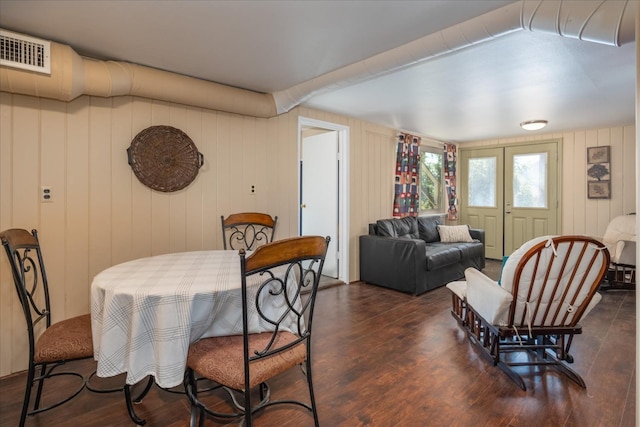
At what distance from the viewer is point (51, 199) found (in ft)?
7.57

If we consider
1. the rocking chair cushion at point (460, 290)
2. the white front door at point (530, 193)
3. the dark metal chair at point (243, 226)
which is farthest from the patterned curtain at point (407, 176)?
the dark metal chair at point (243, 226)

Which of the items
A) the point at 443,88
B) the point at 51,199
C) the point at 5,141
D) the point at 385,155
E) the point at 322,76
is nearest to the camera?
the point at 5,141

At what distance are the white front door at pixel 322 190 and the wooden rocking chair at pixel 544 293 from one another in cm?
247

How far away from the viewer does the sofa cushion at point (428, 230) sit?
5.09 metres

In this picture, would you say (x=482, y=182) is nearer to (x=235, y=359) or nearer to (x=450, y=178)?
(x=450, y=178)

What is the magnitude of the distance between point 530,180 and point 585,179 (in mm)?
745

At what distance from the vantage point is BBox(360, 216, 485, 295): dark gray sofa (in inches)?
155

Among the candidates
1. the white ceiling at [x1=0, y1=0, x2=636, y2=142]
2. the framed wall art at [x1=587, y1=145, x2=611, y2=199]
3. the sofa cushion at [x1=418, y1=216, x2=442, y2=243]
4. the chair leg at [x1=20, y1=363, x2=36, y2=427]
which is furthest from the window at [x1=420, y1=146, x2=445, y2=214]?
the chair leg at [x1=20, y1=363, x2=36, y2=427]

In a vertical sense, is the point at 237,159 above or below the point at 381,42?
below

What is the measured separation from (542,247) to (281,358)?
1.58 metres

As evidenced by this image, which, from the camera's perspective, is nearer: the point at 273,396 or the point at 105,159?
the point at 273,396

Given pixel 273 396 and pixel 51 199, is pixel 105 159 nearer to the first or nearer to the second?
pixel 51 199

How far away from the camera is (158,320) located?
54.7 inches

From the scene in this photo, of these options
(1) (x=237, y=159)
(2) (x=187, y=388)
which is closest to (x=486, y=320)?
(2) (x=187, y=388)
